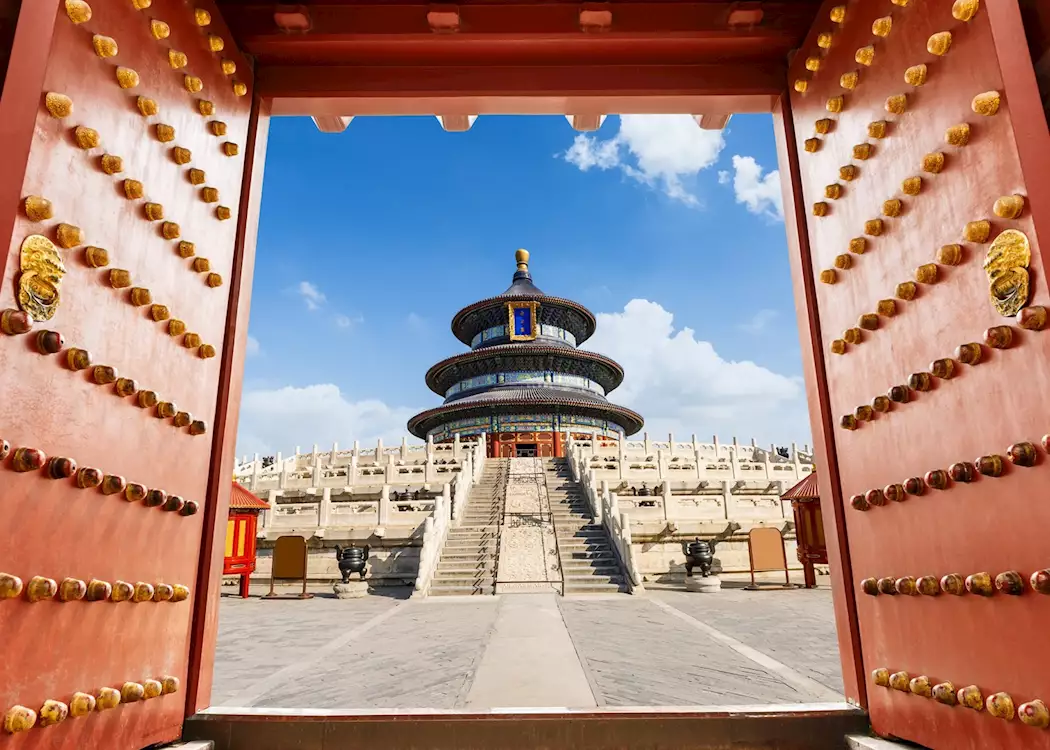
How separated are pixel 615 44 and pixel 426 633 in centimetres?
597

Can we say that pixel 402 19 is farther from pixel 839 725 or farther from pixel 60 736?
pixel 839 725

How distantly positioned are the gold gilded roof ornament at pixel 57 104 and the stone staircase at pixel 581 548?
35.0 ft

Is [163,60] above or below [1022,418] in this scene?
above

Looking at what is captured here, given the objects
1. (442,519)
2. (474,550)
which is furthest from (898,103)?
(442,519)

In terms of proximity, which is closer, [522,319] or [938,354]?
[938,354]

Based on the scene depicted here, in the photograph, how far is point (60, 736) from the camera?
5.51ft

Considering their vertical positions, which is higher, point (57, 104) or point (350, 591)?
point (57, 104)

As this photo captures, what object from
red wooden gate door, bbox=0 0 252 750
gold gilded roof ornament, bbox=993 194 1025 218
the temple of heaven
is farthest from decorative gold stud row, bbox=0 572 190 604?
the temple of heaven

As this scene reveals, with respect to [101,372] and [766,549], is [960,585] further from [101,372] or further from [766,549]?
[766,549]

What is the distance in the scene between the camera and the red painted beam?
308cm

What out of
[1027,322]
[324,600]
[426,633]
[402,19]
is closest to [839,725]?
[1027,322]

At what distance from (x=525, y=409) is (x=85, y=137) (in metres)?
27.7

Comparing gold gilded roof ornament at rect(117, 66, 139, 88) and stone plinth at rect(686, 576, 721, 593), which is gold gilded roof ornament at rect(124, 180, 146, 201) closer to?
gold gilded roof ornament at rect(117, 66, 139, 88)

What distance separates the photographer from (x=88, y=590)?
5.84 ft
